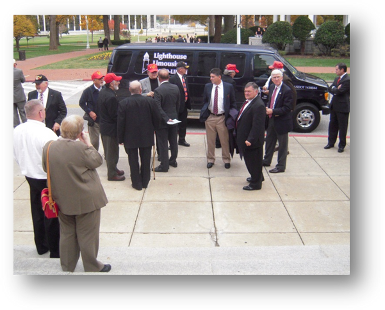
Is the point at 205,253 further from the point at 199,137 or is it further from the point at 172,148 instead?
the point at 199,137

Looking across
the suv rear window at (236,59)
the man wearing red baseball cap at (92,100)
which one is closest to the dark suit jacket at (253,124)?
the man wearing red baseball cap at (92,100)

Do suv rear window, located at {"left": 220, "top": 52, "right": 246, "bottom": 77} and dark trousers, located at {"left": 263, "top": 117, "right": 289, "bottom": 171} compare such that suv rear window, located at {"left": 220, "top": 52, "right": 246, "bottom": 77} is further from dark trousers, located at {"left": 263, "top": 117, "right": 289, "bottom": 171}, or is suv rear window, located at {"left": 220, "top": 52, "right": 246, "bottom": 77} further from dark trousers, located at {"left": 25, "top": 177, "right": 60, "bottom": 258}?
dark trousers, located at {"left": 25, "top": 177, "right": 60, "bottom": 258}

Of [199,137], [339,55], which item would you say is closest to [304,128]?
[199,137]

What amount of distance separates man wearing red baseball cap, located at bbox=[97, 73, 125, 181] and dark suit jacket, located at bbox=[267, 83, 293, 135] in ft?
8.85

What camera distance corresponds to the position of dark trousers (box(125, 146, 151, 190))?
7.57 meters

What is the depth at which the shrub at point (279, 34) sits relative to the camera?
2719 centimetres

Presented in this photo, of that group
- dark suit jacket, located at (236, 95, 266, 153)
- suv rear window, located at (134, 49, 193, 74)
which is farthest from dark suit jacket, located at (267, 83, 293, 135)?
suv rear window, located at (134, 49, 193, 74)

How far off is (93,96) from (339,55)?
22929 mm

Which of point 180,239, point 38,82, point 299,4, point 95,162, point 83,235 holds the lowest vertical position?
point 180,239

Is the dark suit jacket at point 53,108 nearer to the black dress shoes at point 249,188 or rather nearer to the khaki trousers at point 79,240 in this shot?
the black dress shoes at point 249,188

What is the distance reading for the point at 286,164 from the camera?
9094mm

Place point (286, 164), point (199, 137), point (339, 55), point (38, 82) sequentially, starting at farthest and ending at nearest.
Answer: point (339, 55) → point (199, 137) → point (286, 164) → point (38, 82)

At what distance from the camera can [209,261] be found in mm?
4887

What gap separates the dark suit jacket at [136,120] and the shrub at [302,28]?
23.4 metres
